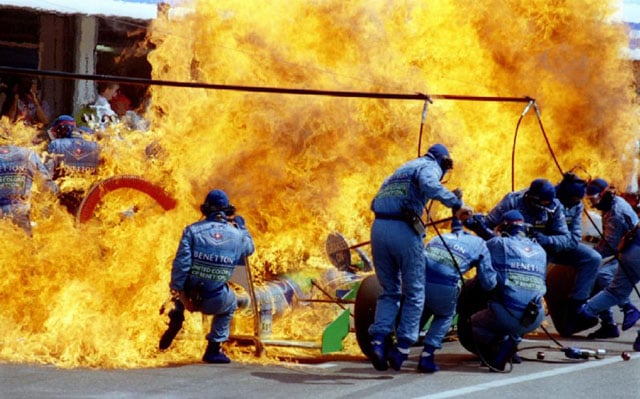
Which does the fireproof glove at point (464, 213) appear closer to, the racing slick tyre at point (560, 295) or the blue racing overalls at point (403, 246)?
the blue racing overalls at point (403, 246)

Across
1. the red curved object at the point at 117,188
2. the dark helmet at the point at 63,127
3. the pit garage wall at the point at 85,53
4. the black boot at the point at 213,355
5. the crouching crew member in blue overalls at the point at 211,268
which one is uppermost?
the pit garage wall at the point at 85,53

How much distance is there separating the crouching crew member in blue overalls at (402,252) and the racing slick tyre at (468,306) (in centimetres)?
63

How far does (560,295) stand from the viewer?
11.7 meters

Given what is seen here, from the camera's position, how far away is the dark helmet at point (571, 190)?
36.9ft

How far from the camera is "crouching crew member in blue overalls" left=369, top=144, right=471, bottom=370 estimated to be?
934 centimetres

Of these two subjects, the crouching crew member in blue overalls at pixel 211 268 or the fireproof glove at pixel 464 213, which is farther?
the crouching crew member in blue overalls at pixel 211 268

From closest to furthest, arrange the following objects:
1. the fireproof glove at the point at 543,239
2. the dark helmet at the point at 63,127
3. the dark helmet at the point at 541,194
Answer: the dark helmet at the point at 541,194 → the fireproof glove at the point at 543,239 → the dark helmet at the point at 63,127

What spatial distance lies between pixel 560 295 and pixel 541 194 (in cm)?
157

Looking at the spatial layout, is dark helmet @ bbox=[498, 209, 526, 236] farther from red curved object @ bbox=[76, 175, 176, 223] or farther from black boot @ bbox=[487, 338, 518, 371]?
red curved object @ bbox=[76, 175, 176, 223]

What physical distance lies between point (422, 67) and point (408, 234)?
318 centimetres

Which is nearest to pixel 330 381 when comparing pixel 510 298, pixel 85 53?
pixel 510 298

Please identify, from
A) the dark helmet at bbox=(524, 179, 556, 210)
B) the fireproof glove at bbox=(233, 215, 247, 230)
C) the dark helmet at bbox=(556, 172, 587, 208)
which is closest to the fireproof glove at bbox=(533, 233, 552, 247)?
the dark helmet at bbox=(524, 179, 556, 210)

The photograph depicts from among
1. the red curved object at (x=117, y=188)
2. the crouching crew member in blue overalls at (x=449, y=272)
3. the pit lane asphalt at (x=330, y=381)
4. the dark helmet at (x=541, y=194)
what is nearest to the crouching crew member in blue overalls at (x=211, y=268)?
the pit lane asphalt at (x=330, y=381)

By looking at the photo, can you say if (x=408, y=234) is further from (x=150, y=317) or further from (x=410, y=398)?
(x=150, y=317)
